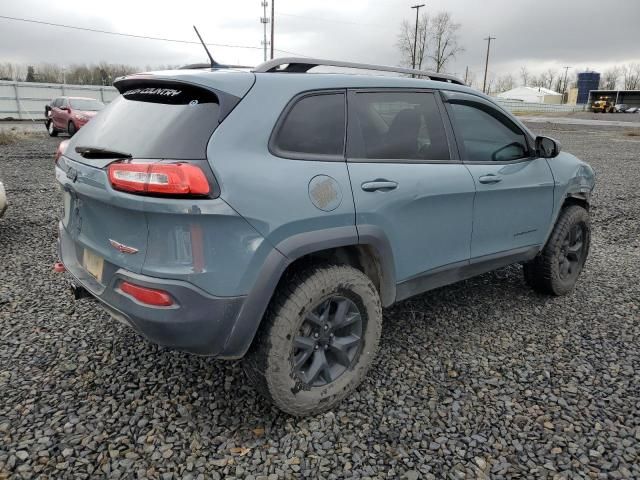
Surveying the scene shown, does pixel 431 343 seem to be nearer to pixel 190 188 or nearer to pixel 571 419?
pixel 571 419

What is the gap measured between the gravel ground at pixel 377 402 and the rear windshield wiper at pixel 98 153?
1.28m

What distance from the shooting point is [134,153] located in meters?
2.18

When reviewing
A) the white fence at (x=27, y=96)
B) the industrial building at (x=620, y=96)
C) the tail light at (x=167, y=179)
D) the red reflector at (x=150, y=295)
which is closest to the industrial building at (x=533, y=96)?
the industrial building at (x=620, y=96)

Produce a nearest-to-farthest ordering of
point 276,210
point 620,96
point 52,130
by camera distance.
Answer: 1. point 276,210
2. point 52,130
3. point 620,96

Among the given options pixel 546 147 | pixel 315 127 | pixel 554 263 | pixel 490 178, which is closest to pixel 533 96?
pixel 554 263

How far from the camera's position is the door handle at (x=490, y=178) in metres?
3.14

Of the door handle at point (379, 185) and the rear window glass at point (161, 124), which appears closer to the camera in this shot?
the rear window glass at point (161, 124)

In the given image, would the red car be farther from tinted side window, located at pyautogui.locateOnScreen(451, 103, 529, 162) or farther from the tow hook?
tinted side window, located at pyautogui.locateOnScreen(451, 103, 529, 162)

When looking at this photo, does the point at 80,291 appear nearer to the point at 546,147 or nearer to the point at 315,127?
the point at 315,127

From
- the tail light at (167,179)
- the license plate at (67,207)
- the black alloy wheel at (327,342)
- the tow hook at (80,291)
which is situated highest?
the tail light at (167,179)

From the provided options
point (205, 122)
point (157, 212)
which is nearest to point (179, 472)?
point (157, 212)

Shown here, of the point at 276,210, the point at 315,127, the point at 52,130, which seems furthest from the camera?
the point at 52,130

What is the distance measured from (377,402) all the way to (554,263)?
2153mm

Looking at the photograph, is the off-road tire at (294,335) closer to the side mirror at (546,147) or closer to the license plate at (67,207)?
the license plate at (67,207)
